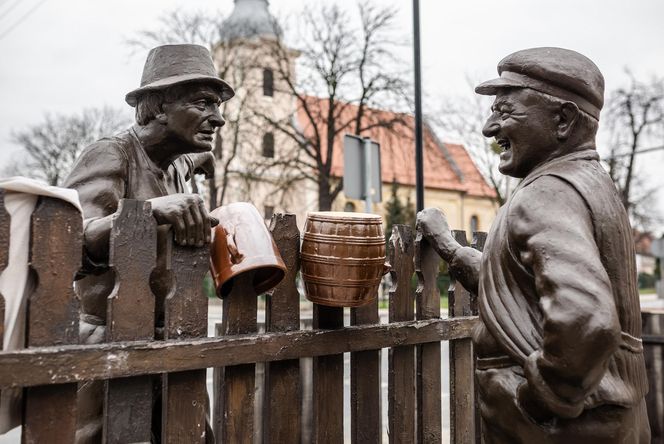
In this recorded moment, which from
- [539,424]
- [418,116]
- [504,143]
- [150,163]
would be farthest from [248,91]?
[539,424]

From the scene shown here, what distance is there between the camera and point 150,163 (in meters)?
2.56

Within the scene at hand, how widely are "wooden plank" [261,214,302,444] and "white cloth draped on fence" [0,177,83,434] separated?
88 centimetres

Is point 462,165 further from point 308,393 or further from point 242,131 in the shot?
point 308,393

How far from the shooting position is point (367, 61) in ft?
70.6

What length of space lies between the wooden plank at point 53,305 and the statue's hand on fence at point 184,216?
270mm

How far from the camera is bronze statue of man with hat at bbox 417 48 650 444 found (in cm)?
161

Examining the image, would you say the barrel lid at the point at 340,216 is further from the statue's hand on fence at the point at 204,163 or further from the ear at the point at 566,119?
the statue's hand on fence at the point at 204,163

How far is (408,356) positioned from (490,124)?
4.70 ft

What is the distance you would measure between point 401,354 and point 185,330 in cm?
124

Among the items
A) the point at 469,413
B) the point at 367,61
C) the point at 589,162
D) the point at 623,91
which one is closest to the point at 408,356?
the point at 469,413

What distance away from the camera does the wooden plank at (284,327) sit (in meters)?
2.46

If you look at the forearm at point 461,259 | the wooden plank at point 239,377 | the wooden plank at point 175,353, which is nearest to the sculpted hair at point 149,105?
the wooden plank at point 239,377

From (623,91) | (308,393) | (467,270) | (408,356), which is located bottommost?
(308,393)

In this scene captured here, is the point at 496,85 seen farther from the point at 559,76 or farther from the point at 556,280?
the point at 556,280
